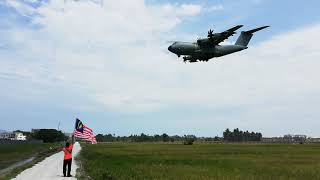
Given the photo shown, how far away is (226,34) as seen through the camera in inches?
1610

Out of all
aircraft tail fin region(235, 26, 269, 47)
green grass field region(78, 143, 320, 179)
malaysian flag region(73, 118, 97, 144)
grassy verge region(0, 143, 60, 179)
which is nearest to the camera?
green grass field region(78, 143, 320, 179)

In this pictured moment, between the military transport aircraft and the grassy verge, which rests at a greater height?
the military transport aircraft

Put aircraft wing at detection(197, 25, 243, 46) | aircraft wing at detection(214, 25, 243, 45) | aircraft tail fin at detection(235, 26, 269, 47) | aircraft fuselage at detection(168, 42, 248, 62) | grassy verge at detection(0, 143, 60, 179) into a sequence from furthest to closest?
1. aircraft tail fin at detection(235, 26, 269, 47)
2. aircraft fuselage at detection(168, 42, 248, 62)
3. aircraft wing at detection(197, 25, 243, 46)
4. aircraft wing at detection(214, 25, 243, 45)
5. grassy verge at detection(0, 143, 60, 179)

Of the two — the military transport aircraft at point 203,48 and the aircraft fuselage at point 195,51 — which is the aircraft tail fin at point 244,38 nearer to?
the military transport aircraft at point 203,48

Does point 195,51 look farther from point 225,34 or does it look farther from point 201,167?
point 201,167

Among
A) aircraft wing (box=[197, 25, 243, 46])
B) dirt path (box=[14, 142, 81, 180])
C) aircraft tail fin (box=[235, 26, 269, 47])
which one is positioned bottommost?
dirt path (box=[14, 142, 81, 180])

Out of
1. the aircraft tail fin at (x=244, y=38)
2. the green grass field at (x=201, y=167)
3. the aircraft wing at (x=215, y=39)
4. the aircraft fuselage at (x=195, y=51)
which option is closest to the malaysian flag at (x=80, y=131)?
the green grass field at (x=201, y=167)

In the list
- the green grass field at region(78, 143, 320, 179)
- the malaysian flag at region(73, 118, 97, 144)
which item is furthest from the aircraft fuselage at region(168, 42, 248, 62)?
the malaysian flag at region(73, 118, 97, 144)

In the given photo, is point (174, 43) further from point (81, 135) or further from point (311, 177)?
point (311, 177)

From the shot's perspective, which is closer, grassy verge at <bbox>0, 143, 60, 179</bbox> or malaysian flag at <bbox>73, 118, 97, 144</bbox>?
grassy verge at <bbox>0, 143, 60, 179</bbox>

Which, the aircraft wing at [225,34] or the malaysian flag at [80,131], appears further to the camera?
the aircraft wing at [225,34]

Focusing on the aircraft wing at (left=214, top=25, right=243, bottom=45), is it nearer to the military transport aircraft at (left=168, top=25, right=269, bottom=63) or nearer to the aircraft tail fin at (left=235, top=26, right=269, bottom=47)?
the military transport aircraft at (left=168, top=25, right=269, bottom=63)

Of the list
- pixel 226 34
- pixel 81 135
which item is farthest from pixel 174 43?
pixel 81 135

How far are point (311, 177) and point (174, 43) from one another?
17.6 m
